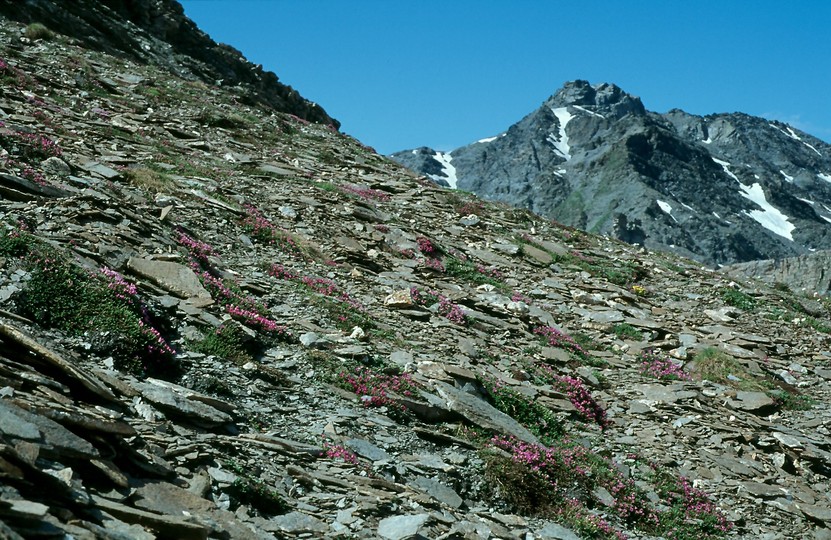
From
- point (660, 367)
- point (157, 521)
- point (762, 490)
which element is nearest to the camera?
point (157, 521)

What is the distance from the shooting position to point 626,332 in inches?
742

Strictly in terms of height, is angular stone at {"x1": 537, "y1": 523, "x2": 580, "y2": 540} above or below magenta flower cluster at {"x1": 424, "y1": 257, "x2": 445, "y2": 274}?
below

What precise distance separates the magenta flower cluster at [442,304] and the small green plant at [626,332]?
17.3 feet

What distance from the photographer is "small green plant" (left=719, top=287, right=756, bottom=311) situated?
22953 mm

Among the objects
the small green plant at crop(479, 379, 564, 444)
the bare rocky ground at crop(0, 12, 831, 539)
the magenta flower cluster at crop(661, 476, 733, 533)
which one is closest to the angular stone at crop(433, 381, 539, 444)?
the bare rocky ground at crop(0, 12, 831, 539)

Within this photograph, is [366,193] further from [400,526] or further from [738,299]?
[400,526]

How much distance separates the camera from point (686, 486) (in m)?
11.5

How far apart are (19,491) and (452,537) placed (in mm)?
4541

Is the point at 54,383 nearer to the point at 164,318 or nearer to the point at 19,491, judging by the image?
the point at 19,491

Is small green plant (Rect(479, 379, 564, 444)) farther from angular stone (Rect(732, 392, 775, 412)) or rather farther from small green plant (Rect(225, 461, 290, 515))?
small green plant (Rect(225, 461, 290, 515))

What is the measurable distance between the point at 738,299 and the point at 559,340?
33.6 feet

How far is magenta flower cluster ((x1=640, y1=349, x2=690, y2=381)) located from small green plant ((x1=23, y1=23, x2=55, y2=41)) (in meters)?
33.4

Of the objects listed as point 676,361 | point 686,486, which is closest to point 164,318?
point 686,486

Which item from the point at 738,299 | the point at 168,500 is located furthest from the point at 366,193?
the point at 168,500
